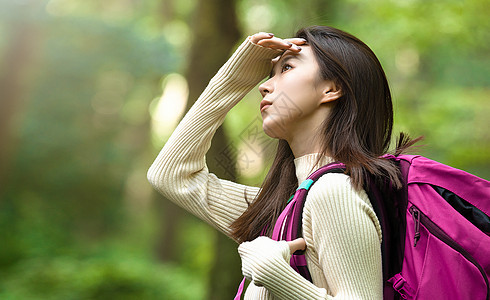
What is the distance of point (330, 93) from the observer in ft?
7.16

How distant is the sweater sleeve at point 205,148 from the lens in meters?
2.39

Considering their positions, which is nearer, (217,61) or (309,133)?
(309,133)

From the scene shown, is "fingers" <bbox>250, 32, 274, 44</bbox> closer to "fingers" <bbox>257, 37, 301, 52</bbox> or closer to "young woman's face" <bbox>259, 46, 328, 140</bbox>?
"fingers" <bbox>257, 37, 301, 52</bbox>

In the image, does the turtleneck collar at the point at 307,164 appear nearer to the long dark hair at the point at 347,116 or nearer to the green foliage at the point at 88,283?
the long dark hair at the point at 347,116

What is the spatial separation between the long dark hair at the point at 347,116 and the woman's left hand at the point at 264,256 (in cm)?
38

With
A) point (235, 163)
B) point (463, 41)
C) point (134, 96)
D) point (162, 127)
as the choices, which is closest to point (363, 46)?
point (235, 163)

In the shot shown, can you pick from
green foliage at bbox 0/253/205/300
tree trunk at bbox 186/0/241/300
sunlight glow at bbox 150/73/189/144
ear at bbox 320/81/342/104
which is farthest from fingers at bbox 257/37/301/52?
sunlight glow at bbox 150/73/189/144

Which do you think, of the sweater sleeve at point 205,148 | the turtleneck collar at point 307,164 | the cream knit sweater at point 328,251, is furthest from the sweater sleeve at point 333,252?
the sweater sleeve at point 205,148

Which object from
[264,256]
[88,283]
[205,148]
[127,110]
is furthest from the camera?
[127,110]

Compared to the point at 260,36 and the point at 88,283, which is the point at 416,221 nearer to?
the point at 260,36

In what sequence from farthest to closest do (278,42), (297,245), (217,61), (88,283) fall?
1. (88,283)
2. (217,61)
3. (278,42)
4. (297,245)

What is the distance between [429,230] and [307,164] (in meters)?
0.56

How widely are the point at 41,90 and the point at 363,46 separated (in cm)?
990

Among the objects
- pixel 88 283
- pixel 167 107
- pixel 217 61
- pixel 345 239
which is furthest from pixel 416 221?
pixel 167 107
